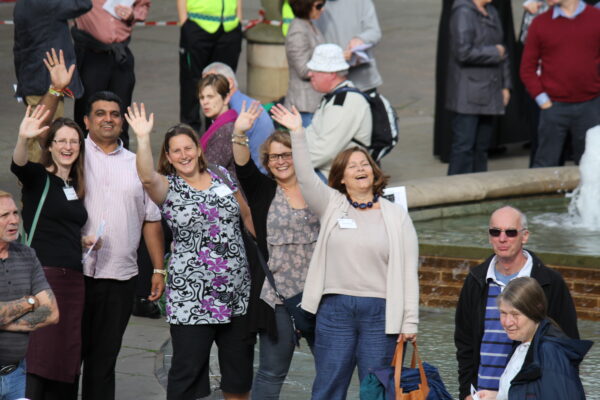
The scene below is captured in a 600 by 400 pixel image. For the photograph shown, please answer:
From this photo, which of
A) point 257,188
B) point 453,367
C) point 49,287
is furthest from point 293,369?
point 49,287

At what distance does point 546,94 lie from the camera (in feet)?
38.6

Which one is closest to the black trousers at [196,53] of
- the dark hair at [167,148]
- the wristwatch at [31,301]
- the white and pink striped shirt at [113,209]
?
the white and pink striped shirt at [113,209]

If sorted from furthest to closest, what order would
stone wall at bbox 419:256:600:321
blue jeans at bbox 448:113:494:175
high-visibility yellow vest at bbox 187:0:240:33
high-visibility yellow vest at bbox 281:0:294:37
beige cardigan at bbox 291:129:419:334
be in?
1. high-visibility yellow vest at bbox 187:0:240:33
2. high-visibility yellow vest at bbox 281:0:294:37
3. blue jeans at bbox 448:113:494:175
4. stone wall at bbox 419:256:600:321
5. beige cardigan at bbox 291:129:419:334

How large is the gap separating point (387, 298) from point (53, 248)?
5.74 ft

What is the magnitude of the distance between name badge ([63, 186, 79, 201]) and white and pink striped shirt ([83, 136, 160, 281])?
3.9 inches

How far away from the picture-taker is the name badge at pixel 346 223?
264 inches

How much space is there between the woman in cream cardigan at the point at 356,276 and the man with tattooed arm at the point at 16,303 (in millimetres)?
1291

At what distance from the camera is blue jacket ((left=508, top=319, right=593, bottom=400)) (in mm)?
5734

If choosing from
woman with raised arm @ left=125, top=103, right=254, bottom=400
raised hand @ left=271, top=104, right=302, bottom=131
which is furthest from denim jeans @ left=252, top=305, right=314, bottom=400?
raised hand @ left=271, top=104, right=302, bottom=131

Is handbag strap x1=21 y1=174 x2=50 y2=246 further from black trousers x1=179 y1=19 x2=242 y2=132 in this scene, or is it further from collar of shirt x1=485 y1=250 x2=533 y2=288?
black trousers x1=179 y1=19 x2=242 y2=132

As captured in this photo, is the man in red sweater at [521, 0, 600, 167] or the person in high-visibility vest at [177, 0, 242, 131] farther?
the person in high-visibility vest at [177, 0, 242, 131]

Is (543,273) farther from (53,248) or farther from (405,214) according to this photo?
(53,248)

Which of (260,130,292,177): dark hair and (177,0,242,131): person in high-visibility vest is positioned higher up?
(177,0,242,131): person in high-visibility vest

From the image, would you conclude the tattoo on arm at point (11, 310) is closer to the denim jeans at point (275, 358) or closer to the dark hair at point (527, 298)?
the denim jeans at point (275, 358)
